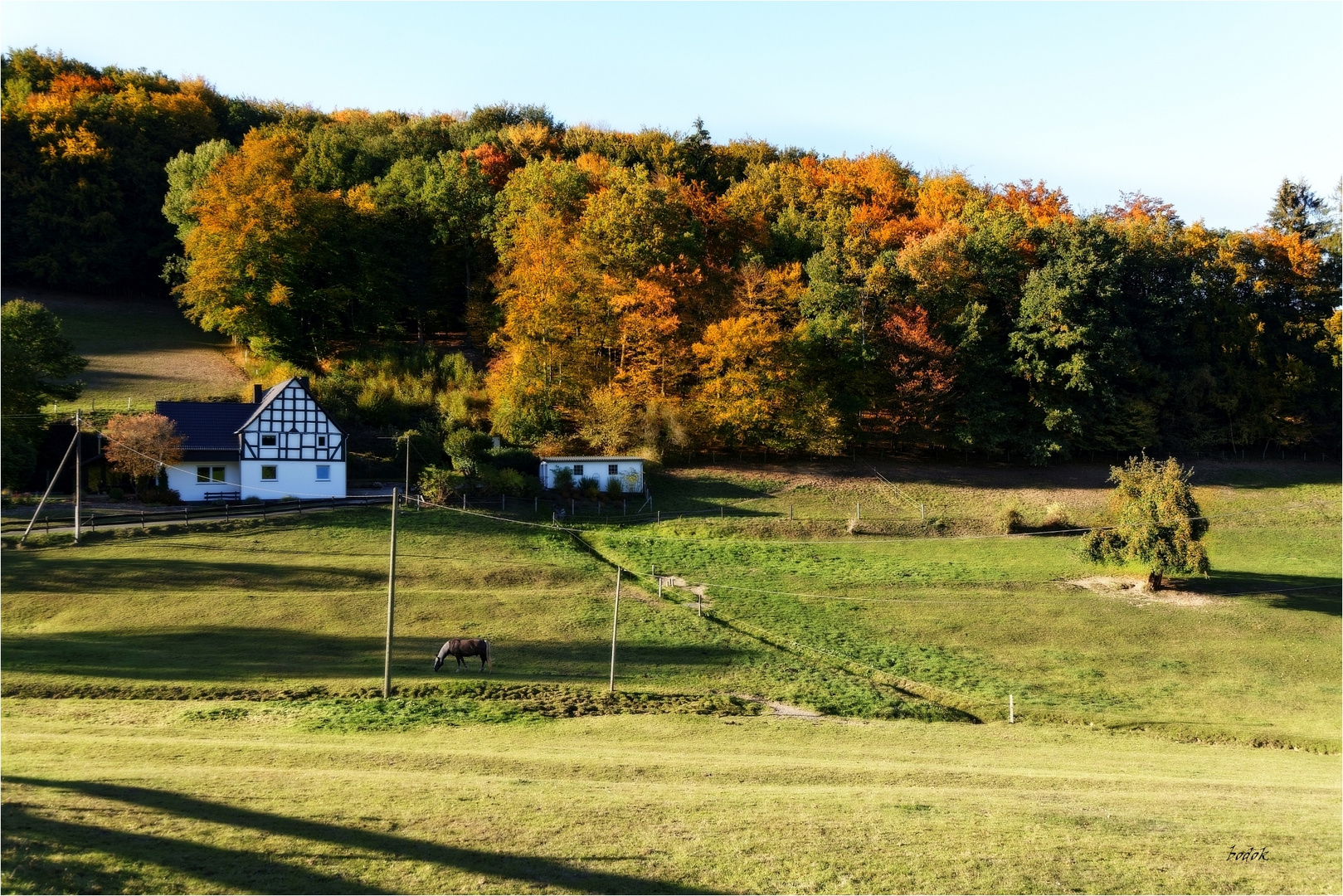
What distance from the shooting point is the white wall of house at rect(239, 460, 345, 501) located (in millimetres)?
47938

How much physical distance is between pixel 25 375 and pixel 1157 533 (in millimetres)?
53367

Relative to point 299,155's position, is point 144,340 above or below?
below

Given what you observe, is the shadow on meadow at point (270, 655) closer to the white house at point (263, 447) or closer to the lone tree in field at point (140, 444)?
the lone tree in field at point (140, 444)

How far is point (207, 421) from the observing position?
48.8m

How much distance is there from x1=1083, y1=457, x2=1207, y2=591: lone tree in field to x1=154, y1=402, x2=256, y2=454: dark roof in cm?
4197

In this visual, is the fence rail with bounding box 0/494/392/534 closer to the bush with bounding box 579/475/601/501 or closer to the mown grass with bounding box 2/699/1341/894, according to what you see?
the bush with bounding box 579/475/601/501

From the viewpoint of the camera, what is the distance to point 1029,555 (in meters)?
45.3

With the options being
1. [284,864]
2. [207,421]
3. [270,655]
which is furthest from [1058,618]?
[207,421]

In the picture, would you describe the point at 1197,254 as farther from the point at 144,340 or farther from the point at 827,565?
the point at 144,340

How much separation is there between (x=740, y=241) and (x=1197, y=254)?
110ft

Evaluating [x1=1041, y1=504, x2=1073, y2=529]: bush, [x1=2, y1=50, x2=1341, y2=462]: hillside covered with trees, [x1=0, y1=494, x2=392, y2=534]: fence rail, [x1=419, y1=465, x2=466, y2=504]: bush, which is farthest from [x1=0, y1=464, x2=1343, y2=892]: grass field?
[x1=2, y1=50, x2=1341, y2=462]: hillside covered with trees

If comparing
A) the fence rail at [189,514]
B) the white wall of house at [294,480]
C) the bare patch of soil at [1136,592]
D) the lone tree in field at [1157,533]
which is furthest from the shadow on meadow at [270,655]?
the white wall of house at [294,480]

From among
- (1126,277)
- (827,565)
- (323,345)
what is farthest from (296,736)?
(1126,277)

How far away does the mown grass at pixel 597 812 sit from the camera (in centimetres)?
1340
